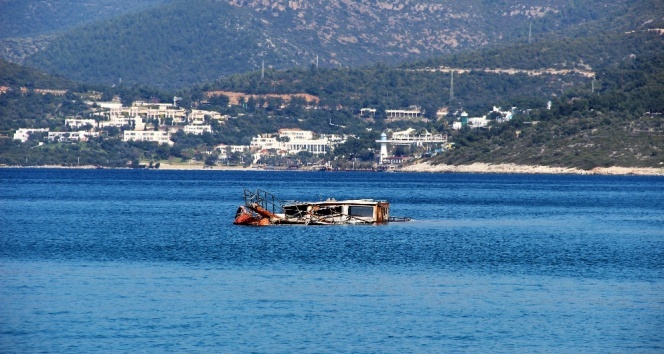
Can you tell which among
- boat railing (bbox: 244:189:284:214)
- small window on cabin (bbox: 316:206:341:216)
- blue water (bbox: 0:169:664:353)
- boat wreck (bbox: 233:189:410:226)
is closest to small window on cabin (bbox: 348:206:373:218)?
boat wreck (bbox: 233:189:410:226)

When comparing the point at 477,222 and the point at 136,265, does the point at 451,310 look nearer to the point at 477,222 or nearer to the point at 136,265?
the point at 136,265

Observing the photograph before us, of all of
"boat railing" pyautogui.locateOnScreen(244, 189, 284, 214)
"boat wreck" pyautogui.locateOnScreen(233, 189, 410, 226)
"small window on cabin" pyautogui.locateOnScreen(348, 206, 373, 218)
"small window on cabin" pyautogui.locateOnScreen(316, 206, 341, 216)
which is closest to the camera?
"boat wreck" pyautogui.locateOnScreen(233, 189, 410, 226)

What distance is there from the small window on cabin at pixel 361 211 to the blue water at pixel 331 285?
3.32 metres

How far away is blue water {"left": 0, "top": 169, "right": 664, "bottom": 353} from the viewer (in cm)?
4175

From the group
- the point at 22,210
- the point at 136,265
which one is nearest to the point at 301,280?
the point at 136,265

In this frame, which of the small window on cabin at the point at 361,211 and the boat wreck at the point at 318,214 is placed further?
the small window on cabin at the point at 361,211

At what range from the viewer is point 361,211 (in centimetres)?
9219

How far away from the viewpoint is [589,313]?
154 ft

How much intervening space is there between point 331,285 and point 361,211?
127ft

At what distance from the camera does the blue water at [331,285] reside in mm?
41750

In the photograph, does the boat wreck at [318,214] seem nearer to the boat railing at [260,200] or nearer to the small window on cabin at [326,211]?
the small window on cabin at [326,211]

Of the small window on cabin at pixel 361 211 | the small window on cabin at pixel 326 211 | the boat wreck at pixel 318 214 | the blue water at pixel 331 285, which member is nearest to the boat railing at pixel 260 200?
the boat wreck at pixel 318 214

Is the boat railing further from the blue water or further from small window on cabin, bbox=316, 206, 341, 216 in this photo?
small window on cabin, bbox=316, 206, 341, 216

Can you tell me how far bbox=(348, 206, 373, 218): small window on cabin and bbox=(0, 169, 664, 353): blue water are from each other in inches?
131
